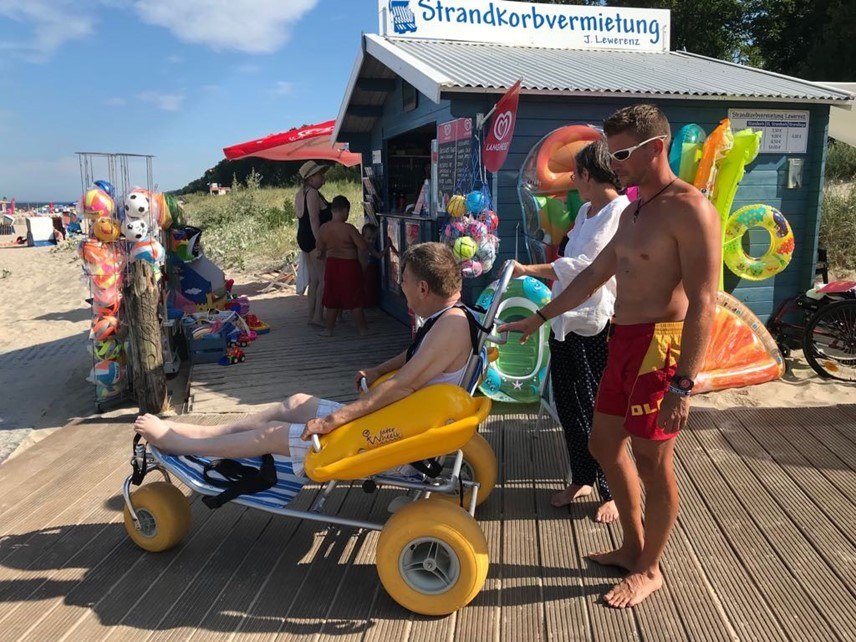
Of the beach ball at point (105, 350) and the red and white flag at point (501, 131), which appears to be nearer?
the red and white flag at point (501, 131)

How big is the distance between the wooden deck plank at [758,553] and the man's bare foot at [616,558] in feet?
1.63

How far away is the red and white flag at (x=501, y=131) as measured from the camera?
505 centimetres

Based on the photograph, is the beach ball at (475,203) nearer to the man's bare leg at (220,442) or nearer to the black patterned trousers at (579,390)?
the black patterned trousers at (579,390)

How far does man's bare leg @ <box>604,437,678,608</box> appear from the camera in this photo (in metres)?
2.44

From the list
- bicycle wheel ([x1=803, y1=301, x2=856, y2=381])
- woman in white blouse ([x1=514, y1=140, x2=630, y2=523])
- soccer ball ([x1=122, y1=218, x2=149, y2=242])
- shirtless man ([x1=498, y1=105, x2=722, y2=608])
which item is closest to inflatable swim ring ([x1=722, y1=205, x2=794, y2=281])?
bicycle wheel ([x1=803, y1=301, x2=856, y2=381])

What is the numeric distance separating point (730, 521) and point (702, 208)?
5.75 ft

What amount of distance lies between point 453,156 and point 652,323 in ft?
12.9

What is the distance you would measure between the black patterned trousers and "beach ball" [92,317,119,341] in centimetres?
380

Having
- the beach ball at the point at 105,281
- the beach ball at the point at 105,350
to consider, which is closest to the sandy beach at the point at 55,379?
the beach ball at the point at 105,350

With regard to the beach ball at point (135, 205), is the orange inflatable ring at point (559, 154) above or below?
above

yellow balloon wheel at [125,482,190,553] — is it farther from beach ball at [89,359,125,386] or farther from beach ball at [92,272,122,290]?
beach ball at [92,272,122,290]

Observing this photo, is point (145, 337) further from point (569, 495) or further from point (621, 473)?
point (621, 473)

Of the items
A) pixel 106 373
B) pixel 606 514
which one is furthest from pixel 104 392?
pixel 606 514

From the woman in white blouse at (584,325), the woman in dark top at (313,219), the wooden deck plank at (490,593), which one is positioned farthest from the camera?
the woman in dark top at (313,219)
